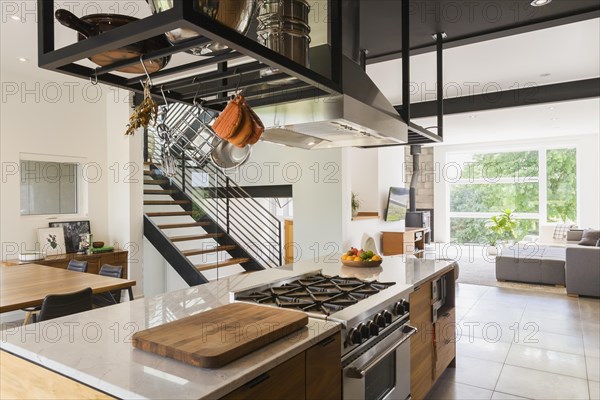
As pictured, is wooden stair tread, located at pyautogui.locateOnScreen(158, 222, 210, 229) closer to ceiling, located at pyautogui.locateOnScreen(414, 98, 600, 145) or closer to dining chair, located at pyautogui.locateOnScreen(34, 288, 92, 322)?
dining chair, located at pyautogui.locateOnScreen(34, 288, 92, 322)

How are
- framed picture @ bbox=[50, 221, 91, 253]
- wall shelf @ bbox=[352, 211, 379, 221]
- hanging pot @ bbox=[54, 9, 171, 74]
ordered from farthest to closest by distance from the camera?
wall shelf @ bbox=[352, 211, 379, 221] → framed picture @ bbox=[50, 221, 91, 253] → hanging pot @ bbox=[54, 9, 171, 74]

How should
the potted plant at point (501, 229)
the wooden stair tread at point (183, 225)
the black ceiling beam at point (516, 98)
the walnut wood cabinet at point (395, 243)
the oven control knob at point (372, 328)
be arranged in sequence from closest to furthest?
1. the oven control knob at point (372, 328)
2. the black ceiling beam at point (516, 98)
3. the wooden stair tread at point (183, 225)
4. the walnut wood cabinet at point (395, 243)
5. the potted plant at point (501, 229)

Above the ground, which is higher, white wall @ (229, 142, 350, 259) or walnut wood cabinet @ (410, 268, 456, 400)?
white wall @ (229, 142, 350, 259)

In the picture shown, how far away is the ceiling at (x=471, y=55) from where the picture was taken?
2973 millimetres

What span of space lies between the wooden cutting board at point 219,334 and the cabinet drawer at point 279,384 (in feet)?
0.31

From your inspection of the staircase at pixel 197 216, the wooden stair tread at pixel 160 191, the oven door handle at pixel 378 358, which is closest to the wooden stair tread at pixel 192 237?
the staircase at pixel 197 216

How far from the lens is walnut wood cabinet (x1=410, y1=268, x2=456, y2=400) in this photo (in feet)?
8.09

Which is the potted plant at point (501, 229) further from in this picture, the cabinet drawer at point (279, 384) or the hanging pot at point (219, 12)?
the hanging pot at point (219, 12)

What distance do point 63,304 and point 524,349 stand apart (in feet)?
12.4

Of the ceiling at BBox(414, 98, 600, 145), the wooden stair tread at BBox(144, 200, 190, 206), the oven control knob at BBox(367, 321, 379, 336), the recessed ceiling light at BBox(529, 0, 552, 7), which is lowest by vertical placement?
the oven control knob at BBox(367, 321, 379, 336)

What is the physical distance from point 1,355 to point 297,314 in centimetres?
105

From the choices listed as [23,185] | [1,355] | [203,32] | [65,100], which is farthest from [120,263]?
[203,32]

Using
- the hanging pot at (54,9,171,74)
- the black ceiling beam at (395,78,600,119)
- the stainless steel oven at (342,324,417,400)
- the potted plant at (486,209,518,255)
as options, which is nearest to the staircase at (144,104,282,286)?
the black ceiling beam at (395,78,600,119)

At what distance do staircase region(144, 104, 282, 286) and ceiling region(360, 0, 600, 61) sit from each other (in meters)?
3.03
